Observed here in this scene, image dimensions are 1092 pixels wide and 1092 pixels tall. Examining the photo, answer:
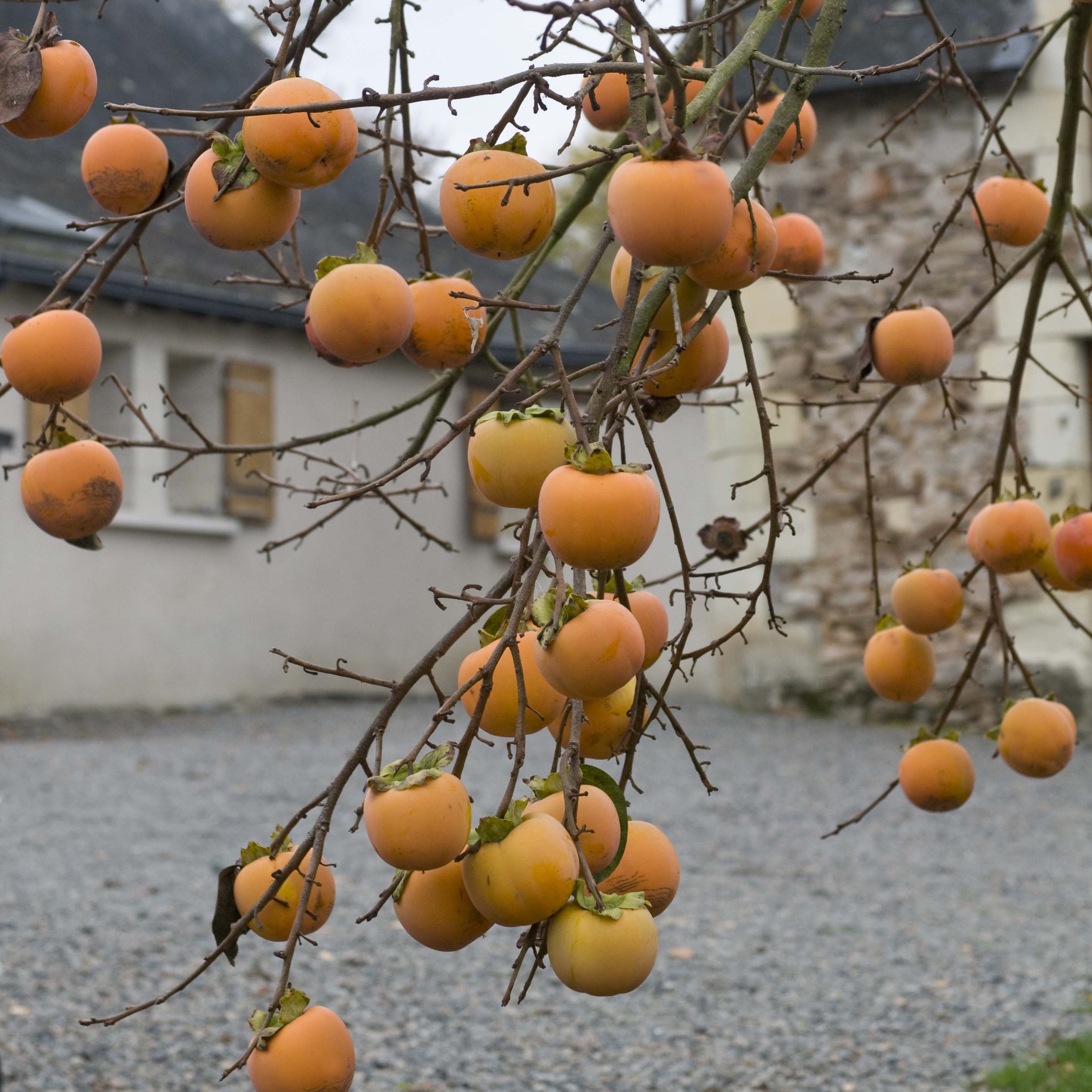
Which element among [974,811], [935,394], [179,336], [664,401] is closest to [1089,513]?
[664,401]

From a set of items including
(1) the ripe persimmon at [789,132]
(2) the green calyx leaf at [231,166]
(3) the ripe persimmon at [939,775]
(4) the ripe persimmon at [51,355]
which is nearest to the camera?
(2) the green calyx leaf at [231,166]

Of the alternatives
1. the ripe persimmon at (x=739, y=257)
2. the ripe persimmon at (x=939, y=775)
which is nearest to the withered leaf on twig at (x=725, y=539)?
the ripe persimmon at (x=939, y=775)

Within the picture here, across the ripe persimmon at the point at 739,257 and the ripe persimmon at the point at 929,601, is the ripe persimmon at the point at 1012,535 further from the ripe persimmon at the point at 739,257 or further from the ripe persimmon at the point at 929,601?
the ripe persimmon at the point at 739,257

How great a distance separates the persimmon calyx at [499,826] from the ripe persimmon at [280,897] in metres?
0.18

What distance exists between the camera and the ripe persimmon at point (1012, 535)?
5.55ft

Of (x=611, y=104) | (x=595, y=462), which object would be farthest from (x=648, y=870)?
(x=611, y=104)

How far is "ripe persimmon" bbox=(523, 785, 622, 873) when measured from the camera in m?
0.94

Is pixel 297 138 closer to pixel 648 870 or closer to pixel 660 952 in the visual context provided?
pixel 648 870

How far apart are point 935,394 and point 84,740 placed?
4807 mm

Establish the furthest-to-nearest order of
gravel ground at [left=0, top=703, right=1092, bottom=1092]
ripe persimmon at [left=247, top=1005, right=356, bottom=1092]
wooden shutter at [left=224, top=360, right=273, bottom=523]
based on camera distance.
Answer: wooden shutter at [left=224, top=360, right=273, bottom=523]
gravel ground at [left=0, top=703, right=1092, bottom=1092]
ripe persimmon at [left=247, top=1005, right=356, bottom=1092]

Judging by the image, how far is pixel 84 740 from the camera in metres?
6.94

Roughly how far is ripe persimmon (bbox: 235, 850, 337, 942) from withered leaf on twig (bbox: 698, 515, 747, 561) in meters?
0.71

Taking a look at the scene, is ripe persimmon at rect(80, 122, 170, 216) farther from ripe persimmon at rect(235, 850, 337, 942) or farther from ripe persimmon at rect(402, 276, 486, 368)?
ripe persimmon at rect(235, 850, 337, 942)

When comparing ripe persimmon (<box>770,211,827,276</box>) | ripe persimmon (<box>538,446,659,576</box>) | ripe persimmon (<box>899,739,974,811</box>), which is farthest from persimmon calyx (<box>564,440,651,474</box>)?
ripe persimmon (<box>899,739,974,811</box>)
